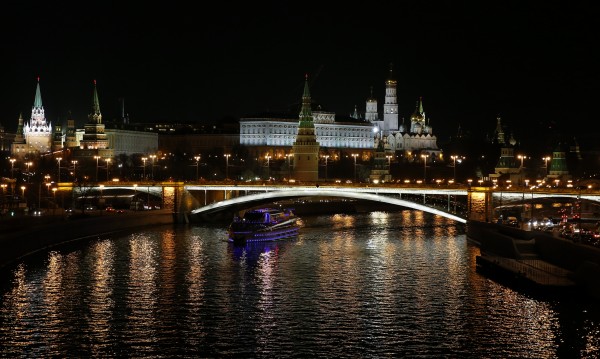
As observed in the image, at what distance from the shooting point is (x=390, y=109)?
169500 mm

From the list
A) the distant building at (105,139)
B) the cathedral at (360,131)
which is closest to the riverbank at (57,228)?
the distant building at (105,139)

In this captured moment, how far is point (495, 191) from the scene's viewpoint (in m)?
53.2

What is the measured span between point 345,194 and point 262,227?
6919 mm

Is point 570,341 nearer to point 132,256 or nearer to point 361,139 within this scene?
point 132,256

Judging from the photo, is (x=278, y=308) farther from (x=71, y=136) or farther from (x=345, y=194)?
(x=71, y=136)

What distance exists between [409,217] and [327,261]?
31.2 m

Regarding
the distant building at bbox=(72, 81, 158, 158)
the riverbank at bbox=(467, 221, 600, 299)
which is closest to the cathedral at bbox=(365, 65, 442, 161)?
the distant building at bbox=(72, 81, 158, 158)

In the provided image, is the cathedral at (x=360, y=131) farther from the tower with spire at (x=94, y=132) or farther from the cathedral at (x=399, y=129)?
the tower with spire at (x=94, y=132)

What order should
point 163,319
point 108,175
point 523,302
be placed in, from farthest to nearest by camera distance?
point 108,175, point 523,302, point 163,319

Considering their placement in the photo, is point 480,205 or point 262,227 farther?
point 480,205

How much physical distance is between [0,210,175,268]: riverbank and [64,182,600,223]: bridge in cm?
194

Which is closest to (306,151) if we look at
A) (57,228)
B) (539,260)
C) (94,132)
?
(94,132)

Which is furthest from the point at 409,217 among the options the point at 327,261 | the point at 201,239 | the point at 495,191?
the point at 327,261

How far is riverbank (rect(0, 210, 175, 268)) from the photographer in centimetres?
4022
